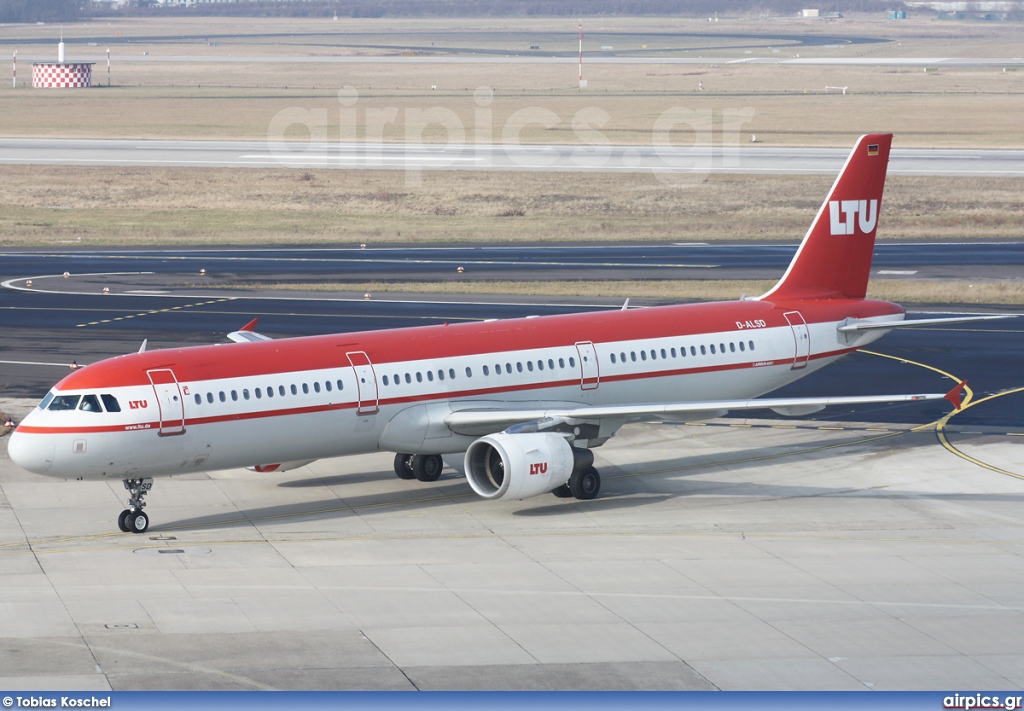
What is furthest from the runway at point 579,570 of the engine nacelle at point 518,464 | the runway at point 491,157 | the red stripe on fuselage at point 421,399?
the runway at point 491,157

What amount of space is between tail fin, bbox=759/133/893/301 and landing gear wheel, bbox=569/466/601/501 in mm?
9792

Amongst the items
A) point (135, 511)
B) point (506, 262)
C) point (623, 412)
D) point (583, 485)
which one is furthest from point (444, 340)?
point (506, 262)

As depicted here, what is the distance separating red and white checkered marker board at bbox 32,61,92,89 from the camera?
18875 cm

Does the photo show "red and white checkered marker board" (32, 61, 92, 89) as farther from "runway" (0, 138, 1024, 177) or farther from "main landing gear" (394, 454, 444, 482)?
"main landing gear" (394, 454, 444, 482)

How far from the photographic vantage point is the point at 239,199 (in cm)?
10106

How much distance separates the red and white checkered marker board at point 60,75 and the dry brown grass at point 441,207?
8187 centimetres

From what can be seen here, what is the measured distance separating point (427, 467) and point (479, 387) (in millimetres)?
3322

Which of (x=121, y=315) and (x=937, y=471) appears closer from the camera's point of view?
(x=937, y=471)

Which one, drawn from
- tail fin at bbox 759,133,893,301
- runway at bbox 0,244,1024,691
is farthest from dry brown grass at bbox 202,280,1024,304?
tail fin at bbox 759,133,893,301

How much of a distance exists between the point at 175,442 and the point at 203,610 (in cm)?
599

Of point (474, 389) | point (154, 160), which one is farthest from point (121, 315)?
point (154, 160)

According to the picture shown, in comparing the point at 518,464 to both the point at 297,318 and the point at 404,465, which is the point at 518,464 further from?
the point at 297,318

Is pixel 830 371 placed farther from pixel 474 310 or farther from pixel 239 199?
pixel 239 199

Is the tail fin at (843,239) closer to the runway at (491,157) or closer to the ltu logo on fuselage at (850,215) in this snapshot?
the ltu logo on fuselage at (850,215)
